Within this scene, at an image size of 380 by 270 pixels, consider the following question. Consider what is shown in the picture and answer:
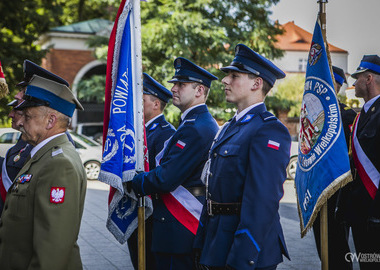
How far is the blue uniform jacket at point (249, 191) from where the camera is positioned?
2898 mm

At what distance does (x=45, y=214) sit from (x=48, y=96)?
2.56 feet

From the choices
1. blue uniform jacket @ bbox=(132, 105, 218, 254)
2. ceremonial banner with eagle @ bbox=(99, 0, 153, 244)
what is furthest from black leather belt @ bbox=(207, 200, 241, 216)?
ceremonial banner with eagle @ bbox=(99, 0, 153, 244)

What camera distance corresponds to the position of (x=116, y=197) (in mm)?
3828

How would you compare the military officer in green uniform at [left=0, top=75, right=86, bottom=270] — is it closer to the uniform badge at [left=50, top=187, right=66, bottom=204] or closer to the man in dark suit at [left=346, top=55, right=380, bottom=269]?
the uniform badge at [left=50, top=187, right=66, bottom=204]

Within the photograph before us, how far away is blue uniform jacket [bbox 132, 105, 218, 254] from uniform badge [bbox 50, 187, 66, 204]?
108 centimetres

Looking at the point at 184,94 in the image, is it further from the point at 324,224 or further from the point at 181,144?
the point at 324,224

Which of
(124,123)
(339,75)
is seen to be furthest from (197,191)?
(339,75)

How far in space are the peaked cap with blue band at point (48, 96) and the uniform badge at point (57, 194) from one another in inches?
22.7

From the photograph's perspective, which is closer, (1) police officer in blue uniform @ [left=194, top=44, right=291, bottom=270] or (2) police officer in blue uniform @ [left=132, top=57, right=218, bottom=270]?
(1) police officer in blue uniform @ [left=194, top=44, right=291, bottom=270]

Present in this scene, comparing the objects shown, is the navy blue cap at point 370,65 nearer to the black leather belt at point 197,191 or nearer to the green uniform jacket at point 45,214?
the black leather belt at point 197,191

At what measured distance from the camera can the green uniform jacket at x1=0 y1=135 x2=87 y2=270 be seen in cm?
258

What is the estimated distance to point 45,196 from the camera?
8.65ft

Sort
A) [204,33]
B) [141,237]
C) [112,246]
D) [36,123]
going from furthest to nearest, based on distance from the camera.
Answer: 1. [204,33]
2. [112,246]
3. [141,237]
4. [36,123]

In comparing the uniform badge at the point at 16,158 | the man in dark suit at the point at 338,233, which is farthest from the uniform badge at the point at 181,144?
the man in dark suit at the point at 338,233
